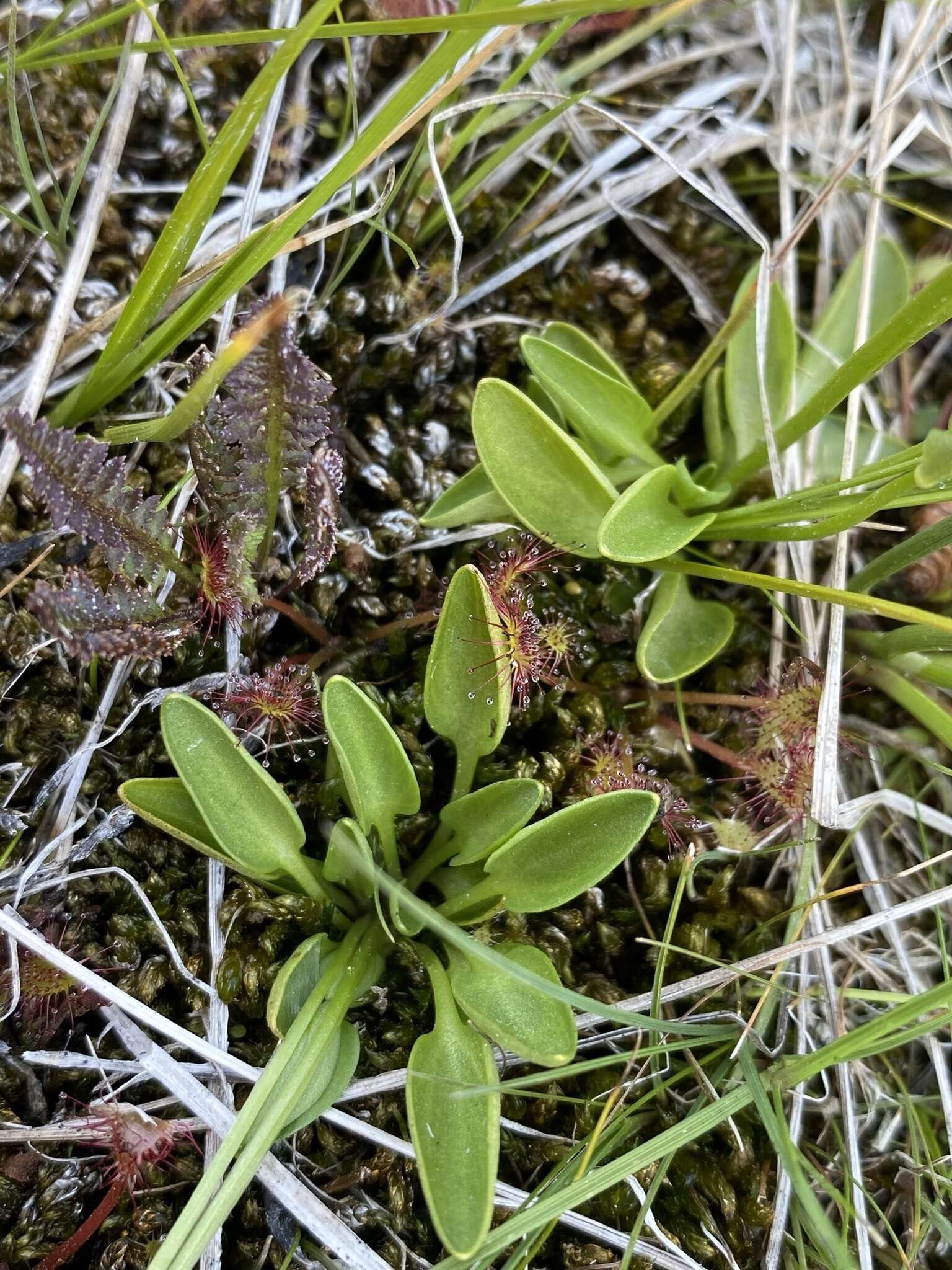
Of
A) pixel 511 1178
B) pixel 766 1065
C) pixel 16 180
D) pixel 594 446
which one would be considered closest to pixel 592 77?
pixel 594 446

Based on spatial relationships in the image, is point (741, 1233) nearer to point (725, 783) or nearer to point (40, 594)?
point (725, 783)

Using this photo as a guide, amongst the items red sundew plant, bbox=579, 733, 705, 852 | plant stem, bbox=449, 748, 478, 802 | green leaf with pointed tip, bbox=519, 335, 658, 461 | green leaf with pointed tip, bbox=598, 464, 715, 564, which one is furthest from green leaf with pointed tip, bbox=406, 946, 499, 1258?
green leaf with pointed tip, bbox=519, 335, 658, 461

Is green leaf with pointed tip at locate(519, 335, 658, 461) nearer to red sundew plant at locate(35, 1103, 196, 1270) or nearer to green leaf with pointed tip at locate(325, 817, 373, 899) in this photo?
green leaf with pointed tip at locate(325, 817, 373, 899)

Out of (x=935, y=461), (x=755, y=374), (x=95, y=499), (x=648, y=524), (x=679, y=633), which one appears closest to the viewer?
(x=935, y=461)

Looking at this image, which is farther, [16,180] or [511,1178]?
[16,180]

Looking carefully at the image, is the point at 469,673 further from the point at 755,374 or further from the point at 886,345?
the point at 755,374

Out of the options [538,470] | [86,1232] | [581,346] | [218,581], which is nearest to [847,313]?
[581,346]
